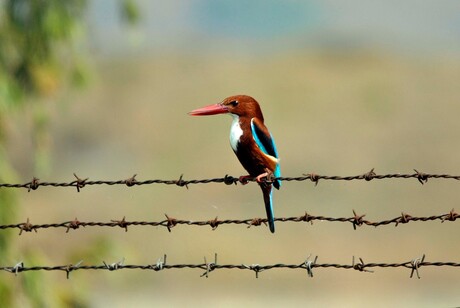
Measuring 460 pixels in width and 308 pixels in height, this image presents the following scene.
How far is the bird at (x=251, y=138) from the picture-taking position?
895cm

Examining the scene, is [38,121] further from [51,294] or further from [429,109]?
[429,109]

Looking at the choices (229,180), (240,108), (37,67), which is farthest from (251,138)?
(37,67)

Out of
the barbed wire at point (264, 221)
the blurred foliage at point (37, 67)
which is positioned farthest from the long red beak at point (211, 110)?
the blurred foliage at point (37, 67)

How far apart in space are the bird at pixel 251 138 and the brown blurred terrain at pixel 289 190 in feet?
97.7

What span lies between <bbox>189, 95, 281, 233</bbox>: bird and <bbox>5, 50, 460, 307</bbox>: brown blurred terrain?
29.8 meters

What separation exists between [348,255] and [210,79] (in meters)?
26.0

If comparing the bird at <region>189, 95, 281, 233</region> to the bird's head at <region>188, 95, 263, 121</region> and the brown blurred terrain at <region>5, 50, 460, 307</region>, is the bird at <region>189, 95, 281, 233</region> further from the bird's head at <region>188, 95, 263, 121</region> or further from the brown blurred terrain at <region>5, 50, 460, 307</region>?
the brown blurred terrain at <region>5, 50, 460, 307</region>

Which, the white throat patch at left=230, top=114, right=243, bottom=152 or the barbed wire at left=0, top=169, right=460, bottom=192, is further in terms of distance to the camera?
the white throat patch at left=230, top=114, right=243, bottom=152

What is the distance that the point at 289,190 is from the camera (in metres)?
58.7

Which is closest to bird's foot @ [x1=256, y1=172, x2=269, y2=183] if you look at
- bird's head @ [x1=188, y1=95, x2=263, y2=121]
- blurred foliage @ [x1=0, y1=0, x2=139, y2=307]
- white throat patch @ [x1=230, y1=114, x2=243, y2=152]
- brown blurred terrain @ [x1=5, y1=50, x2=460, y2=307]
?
white throat patch @ [x1=230, y1=114, x2=243, y2=152]

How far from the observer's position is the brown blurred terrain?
51.1 m

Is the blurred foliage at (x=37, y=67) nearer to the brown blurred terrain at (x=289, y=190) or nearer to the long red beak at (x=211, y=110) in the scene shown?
the long red beak at (x=211, y=110)

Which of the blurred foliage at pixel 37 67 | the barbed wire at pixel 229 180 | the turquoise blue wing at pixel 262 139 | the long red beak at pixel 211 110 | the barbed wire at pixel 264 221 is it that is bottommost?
the barbed wire at pixel 264 221

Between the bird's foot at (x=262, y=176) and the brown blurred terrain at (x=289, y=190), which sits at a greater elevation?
the brown blurred terrain at (x=289, y=190)
